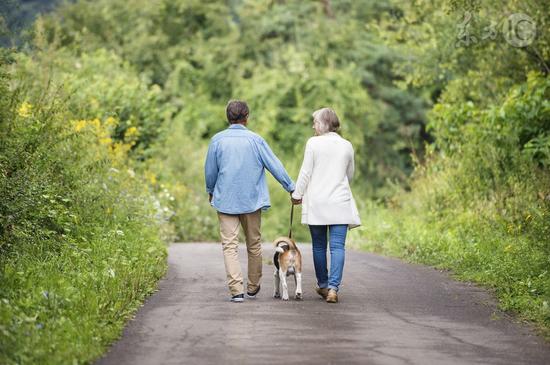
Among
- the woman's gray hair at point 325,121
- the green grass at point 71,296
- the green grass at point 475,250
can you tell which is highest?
the woman's gray hair at point 325,121

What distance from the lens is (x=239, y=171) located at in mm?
11156

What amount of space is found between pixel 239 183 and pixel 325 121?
117 cm

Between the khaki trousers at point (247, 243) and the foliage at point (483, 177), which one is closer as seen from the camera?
the khaki trousers at point (247, 243)

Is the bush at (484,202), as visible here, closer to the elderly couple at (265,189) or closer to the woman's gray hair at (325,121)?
the elderly couple at (265,189)

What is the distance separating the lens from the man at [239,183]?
11133 millimetres

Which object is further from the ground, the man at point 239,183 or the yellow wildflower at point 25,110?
the yellow wildflower at point 25,110

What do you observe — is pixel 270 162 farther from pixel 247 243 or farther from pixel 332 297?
pixel 332 297

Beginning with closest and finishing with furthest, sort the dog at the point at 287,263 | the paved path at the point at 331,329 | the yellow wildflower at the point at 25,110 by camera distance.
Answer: the paved path at the point at 331,329 < the dog at the point at 287,263 < the yellow wildflower at the point at 25,110

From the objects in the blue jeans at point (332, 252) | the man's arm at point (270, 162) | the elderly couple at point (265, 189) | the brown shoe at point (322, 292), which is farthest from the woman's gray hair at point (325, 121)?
the brown shoe at point (322, 292)

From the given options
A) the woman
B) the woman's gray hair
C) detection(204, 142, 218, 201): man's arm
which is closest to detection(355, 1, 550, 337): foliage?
the woman

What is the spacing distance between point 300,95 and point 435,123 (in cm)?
1984

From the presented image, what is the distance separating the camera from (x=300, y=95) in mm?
42719

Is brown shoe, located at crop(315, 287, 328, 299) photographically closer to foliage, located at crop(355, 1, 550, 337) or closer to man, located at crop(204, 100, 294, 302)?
man, located at crop(204, 100, 294, 302)

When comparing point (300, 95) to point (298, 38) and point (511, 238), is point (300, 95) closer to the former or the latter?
point (298, 38)
